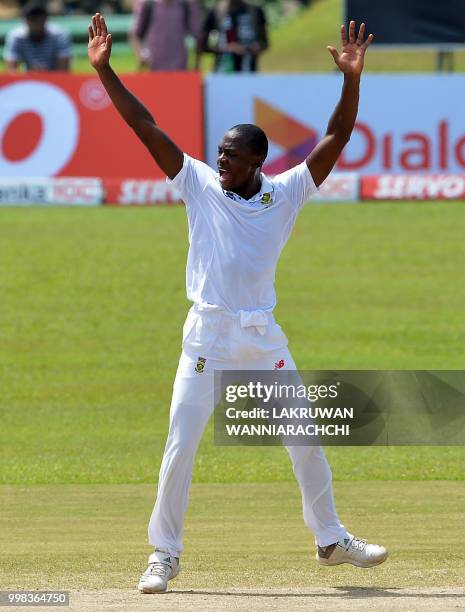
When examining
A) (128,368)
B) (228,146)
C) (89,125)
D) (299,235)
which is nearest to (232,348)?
(228,146)

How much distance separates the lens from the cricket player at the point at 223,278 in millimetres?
8164

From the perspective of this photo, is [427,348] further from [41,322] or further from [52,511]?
[52,511]

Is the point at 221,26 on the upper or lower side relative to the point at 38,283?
upper

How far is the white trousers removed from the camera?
8156 mm

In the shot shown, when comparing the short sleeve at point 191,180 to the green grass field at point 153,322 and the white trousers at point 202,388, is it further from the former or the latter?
the green grass field at point 153,322

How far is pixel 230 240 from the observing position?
26.8 feet

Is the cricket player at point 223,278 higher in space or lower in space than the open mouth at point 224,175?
lower

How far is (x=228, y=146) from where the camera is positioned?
27.0ft

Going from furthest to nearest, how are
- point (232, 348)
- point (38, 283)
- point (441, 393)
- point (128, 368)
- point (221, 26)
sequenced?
point (221, 26) < point (38, 283) < point (128, 368) < point (441, 393) < point (232, 348)

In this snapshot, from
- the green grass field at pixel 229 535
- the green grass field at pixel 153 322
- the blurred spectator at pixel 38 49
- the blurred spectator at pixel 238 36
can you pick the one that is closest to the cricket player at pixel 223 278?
the green grass field at pixel 229 535

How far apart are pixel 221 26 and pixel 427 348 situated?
10.6 metres

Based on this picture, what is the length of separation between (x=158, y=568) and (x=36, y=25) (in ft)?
57.0

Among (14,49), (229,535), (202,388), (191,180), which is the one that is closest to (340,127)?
(191,180)

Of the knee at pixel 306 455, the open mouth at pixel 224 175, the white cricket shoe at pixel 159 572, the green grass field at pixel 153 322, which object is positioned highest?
the open mouth at pixel 224 175
